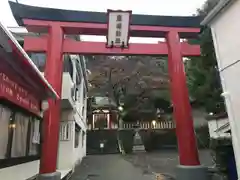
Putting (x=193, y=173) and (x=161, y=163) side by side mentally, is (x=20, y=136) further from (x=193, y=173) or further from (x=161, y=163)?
(x=161, y=163)

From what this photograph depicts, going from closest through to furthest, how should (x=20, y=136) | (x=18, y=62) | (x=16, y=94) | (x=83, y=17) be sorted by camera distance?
(x=18, y=62), (x=16, y=94), (x=20, y=136), (x=83, y=17)

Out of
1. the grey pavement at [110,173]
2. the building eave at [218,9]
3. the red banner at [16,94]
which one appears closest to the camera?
the red banner at [16,94]

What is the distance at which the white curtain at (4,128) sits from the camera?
171 inches

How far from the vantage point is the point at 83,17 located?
903 cm

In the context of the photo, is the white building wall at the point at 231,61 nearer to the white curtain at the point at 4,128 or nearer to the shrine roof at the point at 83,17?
the shrine roof at the point at 83,17

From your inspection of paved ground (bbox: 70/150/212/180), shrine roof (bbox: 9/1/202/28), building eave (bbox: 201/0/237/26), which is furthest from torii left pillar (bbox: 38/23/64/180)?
building eave (bbox: 201/0/237/26)

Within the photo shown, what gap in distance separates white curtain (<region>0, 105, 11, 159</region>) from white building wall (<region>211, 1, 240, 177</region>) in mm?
5189

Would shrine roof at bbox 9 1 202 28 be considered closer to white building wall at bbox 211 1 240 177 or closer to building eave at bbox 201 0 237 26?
building eave at bbox 201 0 237 26

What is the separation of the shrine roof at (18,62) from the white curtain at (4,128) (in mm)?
702

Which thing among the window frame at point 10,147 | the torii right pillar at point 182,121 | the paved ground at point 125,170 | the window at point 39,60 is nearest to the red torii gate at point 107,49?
the torii right pillar at point 182,121

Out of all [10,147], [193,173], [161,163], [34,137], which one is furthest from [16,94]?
[161,163]

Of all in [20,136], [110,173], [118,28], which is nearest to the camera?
[20,136]

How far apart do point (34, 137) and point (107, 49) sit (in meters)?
4.42

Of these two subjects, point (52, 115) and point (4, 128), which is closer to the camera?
point (4, 128)
